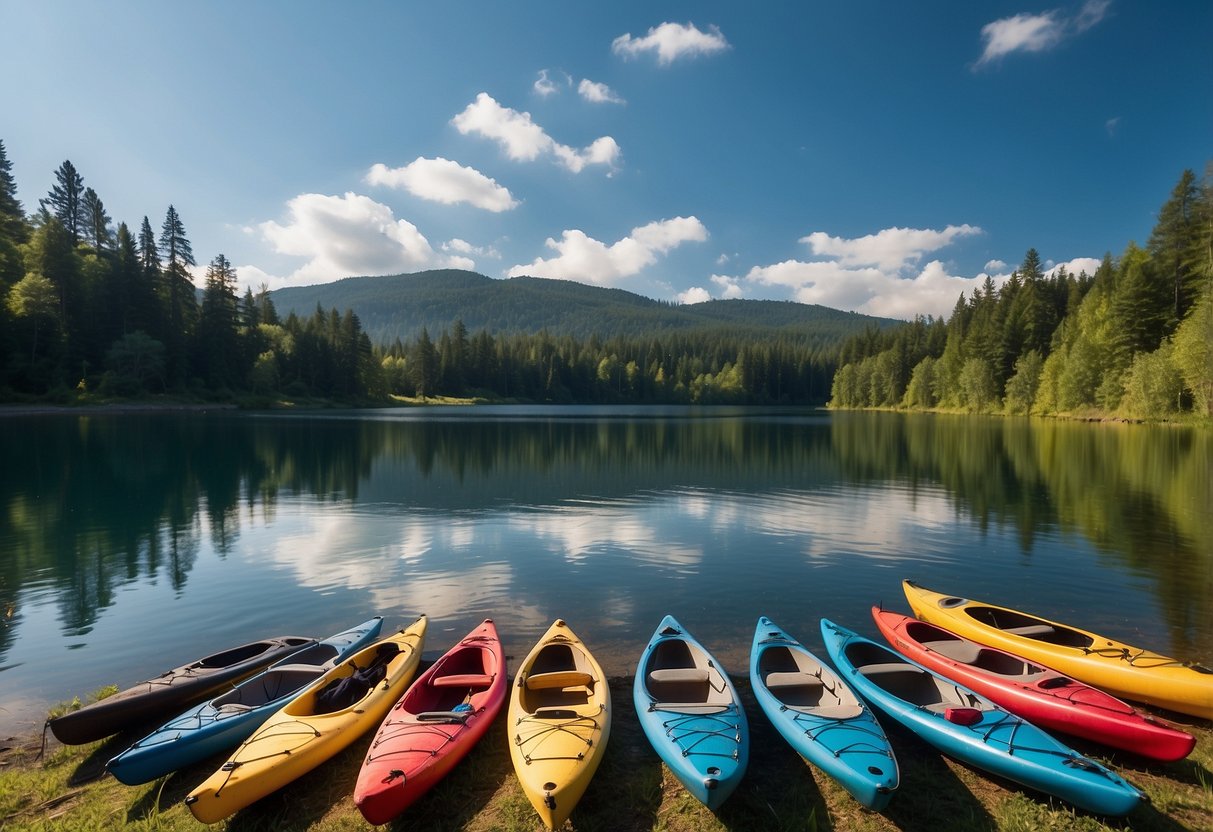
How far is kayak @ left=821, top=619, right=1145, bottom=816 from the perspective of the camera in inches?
273

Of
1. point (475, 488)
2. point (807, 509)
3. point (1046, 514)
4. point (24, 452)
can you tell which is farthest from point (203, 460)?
point (1046, 514)

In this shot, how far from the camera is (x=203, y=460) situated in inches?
1655

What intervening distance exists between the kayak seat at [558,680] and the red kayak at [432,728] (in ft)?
1.77

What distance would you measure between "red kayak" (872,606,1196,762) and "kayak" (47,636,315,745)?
1162 centimetres

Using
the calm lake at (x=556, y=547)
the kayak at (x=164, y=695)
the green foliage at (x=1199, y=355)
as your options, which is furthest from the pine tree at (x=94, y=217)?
the green foliage at (x=1199, y=355)

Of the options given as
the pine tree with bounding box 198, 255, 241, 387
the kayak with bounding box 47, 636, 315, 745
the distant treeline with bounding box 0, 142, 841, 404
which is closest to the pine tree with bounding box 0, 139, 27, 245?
the distant treeline with bounding box 0, 142, 841, 404

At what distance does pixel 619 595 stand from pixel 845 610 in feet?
19.2

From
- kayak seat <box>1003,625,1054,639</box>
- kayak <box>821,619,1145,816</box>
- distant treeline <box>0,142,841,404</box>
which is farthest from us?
distant treeline <box>0,142,841,404</box>

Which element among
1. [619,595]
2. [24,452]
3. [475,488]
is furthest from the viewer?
[24,452]

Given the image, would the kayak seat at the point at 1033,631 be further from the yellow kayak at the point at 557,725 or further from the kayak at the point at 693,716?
the yellow kayak at the point at 557,725

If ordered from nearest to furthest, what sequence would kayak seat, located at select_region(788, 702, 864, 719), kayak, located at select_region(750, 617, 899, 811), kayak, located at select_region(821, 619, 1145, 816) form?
kayak, located at select_region(821, 619, 1145, 816), kayak, located at select_region(750, 617, 899, 811), kayak seat, located at select_region(788, 702, 864, 719)

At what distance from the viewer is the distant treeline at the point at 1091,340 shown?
64500 mm

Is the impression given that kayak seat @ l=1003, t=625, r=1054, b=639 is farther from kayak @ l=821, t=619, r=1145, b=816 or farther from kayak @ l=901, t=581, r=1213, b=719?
kayak @ l=821, t=619, r=1145, b=816

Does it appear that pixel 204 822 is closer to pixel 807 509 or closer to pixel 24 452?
pixel 807 509
